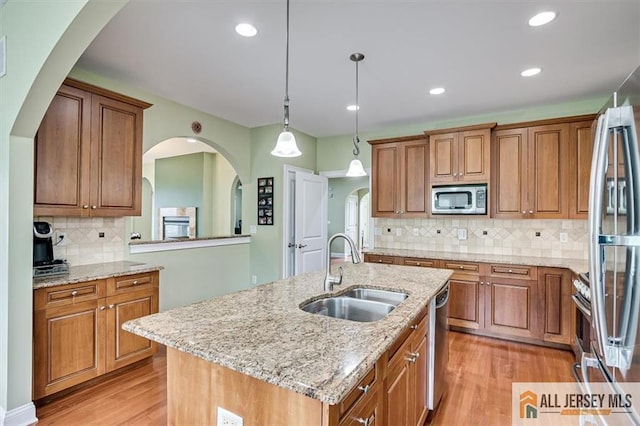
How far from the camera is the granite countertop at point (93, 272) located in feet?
7.42

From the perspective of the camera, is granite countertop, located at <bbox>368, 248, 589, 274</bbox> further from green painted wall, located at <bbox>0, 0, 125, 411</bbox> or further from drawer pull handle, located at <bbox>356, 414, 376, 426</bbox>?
green painted wall, located at <bbox>0, 0, 125, 411</bbox>

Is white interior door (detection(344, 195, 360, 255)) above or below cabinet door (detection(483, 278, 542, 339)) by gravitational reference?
above

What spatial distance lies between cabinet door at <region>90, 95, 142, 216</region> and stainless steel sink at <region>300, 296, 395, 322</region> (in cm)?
218

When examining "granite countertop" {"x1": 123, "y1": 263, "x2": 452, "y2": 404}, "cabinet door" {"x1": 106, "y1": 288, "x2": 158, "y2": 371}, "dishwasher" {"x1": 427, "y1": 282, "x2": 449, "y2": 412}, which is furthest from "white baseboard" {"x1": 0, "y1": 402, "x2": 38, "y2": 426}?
"dishwasher" {"x1": 427, "y1": 282, "x2": 449, "y2": 412}

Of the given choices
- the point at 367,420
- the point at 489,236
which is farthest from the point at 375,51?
the point at 489,236

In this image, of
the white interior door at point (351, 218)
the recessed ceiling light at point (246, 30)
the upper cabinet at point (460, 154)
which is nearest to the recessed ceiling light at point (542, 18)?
the upper cabinet at point (460, 154)

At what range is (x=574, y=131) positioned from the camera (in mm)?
3418

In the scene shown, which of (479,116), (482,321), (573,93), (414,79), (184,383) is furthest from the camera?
(479,116)

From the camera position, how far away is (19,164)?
2043 millimetres

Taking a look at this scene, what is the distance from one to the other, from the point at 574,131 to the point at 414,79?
188cm

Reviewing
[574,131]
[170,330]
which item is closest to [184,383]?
[170,330]

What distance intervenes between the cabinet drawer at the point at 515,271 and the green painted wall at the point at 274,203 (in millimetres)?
2738

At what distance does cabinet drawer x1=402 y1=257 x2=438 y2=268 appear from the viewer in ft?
12.6

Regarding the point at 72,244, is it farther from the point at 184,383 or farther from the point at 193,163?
the point at 193,163
